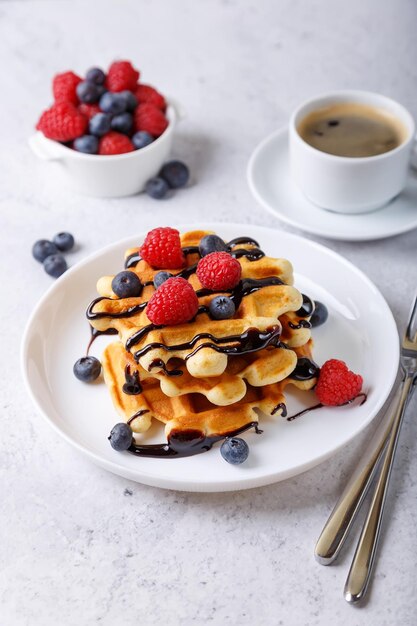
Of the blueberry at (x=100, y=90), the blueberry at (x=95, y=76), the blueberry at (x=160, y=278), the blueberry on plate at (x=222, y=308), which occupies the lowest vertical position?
the blueberry on plate at (x=222, y=308)

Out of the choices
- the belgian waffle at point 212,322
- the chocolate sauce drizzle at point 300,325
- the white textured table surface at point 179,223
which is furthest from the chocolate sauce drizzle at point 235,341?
the white textured table surface at point 179,223

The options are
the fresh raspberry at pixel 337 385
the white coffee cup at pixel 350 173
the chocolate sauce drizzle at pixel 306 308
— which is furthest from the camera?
the white coffee cup at pixel 350 173

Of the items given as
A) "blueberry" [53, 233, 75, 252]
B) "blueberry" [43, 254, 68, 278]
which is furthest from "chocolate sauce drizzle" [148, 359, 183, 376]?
"blueberry" [53, 233, 75, 252]

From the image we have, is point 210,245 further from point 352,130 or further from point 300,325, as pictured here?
point 352,130

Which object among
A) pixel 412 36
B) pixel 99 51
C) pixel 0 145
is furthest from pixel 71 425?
pixel 412 36

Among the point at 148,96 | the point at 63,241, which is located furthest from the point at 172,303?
the point at 148,96

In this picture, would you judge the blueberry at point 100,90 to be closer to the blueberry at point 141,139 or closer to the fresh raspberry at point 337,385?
the blueberry at point 141,139
